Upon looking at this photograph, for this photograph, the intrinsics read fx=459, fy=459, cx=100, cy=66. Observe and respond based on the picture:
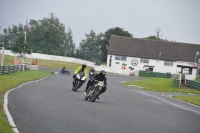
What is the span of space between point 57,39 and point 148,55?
4809 cm

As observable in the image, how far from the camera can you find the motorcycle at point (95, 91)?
778 inches

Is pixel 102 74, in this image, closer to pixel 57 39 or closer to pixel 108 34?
pixel 108 34

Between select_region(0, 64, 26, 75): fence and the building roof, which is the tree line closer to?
the building roof

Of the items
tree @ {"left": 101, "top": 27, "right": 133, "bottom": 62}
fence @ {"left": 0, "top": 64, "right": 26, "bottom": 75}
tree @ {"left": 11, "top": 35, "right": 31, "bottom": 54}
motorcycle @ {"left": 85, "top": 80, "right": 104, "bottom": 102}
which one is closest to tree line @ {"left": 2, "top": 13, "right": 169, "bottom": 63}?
tree @ {"left": 101, "top": 27, "right": 133, "bottom": 62}

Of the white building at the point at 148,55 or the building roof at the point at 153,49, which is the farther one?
the building roof at the point at 153,49

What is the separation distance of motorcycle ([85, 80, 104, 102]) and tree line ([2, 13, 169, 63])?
83.5 m

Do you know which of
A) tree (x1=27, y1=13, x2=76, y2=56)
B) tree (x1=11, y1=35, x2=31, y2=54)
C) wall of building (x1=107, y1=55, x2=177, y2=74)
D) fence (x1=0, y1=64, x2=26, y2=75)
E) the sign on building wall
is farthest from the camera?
tree (x1=27, y1=13, x2=76, y2=56)

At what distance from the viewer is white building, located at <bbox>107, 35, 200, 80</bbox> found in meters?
97.8

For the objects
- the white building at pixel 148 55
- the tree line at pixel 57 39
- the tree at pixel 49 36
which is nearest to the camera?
the white building at pixel 148 55

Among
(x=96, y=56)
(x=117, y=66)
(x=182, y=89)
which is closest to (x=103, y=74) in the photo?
(x=182, y=89)

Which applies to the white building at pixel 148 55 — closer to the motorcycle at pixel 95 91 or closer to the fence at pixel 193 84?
the fence at pixel 193 84

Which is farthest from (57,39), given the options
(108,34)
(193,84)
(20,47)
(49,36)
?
(193,84)

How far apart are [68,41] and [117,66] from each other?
2833 inches

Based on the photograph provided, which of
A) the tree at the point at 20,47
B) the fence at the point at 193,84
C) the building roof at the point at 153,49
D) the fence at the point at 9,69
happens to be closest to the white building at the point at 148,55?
the building roof at the point at 153,49
